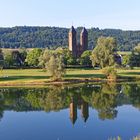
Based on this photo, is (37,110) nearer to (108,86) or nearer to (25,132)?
(25,132)

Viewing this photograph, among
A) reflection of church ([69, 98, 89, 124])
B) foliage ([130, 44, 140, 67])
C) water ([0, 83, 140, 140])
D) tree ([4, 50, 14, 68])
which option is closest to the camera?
water ([0, 83, 140, 140])

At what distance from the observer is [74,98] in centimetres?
5938

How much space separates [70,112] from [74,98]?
1093 cm

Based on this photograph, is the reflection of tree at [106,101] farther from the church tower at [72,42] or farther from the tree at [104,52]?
the church tower at [72,42]

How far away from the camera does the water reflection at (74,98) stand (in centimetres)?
5066

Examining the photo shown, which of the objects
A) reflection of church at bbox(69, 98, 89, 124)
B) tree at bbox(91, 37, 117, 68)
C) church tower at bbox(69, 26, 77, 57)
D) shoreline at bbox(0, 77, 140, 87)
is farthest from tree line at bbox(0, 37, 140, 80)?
church tower at bbox(69, 26, 77, 57)

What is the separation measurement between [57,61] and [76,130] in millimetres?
40903

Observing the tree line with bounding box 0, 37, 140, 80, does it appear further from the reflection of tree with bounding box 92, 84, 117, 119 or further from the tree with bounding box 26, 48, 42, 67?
the reflection of tree with bounding box 92, 84, 117, 119

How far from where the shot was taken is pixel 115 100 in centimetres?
5741

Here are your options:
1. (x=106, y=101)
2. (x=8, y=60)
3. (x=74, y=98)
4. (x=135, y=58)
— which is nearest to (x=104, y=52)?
(x=135, y=58)

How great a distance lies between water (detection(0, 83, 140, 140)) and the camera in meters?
36.8

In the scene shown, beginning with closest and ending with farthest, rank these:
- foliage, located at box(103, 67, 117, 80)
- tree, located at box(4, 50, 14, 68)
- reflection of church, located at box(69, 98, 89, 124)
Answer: reflection of church, located at box(69, 98, 89, 124) → foliage, located at box(103, 67, 117, 80) → tree, located at box(4, 50, 14, 68)

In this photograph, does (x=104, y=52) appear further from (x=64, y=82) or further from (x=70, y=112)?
(x=70, y=112)

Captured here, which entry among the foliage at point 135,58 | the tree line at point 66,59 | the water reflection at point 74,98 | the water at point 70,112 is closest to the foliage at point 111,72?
the tree line at point 66,59
